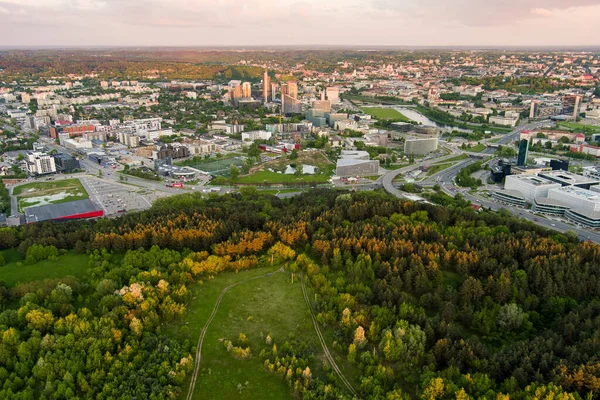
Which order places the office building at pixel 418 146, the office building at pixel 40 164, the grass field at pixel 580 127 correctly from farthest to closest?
the grass field at pixel 580 127 < the office building at pixel 418 146 < the office building at pixel 40 164

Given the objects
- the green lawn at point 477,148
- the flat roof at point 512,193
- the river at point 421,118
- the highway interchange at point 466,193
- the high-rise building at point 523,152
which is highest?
the high-rise building at point 523,152

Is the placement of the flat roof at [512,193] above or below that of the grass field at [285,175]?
above

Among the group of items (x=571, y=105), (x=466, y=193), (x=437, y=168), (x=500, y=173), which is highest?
(x=571, y=105)

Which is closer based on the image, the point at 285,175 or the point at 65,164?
the point at 285,175

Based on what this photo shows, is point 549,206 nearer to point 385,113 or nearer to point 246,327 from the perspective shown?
point 246,327

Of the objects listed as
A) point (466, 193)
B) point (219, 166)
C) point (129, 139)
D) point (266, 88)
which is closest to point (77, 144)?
point (129, 139)

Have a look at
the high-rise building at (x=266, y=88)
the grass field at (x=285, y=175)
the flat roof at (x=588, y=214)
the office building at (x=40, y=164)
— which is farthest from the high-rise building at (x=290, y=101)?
the flat roof at (x=588, y=214)

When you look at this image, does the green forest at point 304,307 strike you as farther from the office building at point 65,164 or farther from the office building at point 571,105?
the office building at point 571,105

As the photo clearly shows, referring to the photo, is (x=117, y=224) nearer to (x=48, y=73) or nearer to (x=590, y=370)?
(x=590, y=370)
